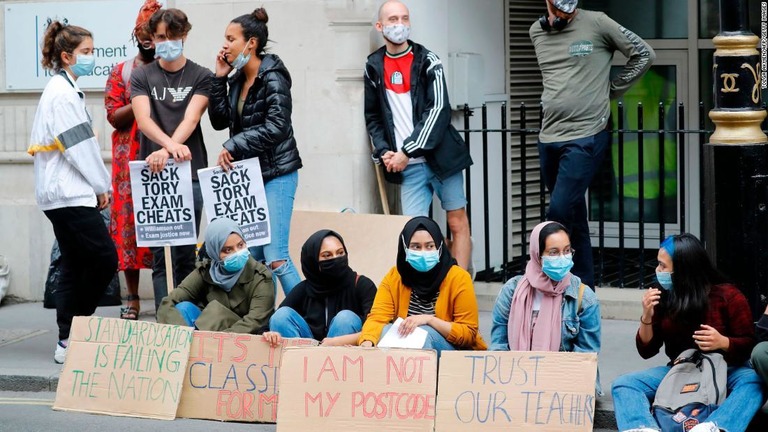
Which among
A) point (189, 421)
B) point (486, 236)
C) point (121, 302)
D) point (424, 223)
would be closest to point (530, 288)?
point (424, 223)

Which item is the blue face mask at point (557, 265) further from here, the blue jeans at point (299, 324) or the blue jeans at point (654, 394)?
the blue jeans at point (299, 324)

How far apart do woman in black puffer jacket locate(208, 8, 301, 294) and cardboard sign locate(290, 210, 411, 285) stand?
592 mm

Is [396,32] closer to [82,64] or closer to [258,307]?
[82,64]

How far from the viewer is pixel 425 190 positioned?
926 cm

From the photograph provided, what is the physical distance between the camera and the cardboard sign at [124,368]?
7.41 metres

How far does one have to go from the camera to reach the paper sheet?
23.2ft

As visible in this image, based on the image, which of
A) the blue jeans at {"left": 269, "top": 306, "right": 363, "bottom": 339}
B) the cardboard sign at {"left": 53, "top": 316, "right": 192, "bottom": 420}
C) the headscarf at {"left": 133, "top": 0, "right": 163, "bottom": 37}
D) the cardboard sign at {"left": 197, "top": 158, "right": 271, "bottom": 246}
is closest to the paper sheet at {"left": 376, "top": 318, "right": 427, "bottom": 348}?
the blue jeans at {"left": 269, "top": 306, "right": 363, "bottom": 339}

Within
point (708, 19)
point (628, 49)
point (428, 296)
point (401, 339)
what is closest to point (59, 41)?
point (428, 296)

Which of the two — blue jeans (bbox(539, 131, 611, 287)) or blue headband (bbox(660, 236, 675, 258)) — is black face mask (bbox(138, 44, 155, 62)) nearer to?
blue jeans (bbox(539, 131, 611, 287))

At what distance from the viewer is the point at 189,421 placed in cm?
736

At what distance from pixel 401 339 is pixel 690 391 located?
4.93 feet

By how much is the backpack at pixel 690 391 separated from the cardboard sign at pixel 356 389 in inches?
43.9

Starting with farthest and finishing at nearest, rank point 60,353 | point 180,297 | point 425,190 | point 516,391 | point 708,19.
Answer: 1. point 708,19
2. point 425,190
3. point 60,353
4. point 180,297
5. point 516,391

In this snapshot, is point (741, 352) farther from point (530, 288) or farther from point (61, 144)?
point (61, 144)
